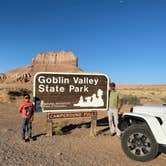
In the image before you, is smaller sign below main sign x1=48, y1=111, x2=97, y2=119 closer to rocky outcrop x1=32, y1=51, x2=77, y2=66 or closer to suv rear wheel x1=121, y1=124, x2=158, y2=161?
suv rear wheel x1=121, y1=124, x2=158, y2=161

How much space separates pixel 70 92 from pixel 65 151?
9.56ft

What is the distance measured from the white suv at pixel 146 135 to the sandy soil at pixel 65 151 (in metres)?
0.23

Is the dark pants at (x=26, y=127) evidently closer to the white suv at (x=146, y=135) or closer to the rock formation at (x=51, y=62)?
the white suv at (x=146, y=135)

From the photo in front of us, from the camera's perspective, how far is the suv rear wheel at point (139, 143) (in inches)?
275

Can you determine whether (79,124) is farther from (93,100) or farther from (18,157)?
(18,157)

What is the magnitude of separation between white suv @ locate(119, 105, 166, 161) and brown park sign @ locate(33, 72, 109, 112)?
3.37 meters

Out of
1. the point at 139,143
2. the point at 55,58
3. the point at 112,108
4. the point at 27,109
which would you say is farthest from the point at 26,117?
the point at 55,58

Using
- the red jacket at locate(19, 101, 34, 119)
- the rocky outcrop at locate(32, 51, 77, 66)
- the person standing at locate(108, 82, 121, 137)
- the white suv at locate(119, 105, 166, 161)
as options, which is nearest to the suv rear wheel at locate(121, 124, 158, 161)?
the white suv at locate(119, 105, 166, 161)

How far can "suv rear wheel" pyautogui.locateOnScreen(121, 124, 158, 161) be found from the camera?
698cm

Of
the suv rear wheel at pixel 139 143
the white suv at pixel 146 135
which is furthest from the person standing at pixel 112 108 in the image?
the suv rear wheel at pixel 139 143

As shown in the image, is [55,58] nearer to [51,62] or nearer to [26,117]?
[51,62]

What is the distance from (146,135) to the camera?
709 centimetres

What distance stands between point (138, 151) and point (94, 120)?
400cm

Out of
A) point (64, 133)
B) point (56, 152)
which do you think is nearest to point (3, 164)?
point (56, 152)
